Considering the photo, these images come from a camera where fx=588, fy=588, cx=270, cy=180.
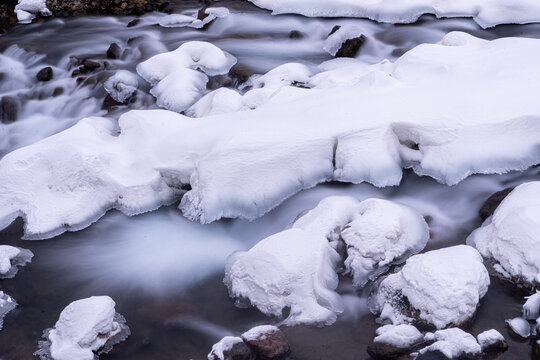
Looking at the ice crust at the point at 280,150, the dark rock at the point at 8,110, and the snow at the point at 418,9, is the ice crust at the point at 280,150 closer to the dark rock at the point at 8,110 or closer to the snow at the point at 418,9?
the dark rock at the point at 8,110

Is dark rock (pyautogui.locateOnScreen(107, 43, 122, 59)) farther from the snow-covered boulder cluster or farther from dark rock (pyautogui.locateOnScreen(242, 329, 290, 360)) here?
dark rock (pyautogui.locateOnScreen(242, 329, 290, 360))

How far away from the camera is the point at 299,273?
331cm

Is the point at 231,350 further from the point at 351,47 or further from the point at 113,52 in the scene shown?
the point at 113,52

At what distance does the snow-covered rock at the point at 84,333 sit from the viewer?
3.14m

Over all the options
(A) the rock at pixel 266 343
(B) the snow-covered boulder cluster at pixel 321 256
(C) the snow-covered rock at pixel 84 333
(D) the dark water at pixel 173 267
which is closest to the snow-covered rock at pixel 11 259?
(D) the dark water at pixel 173 267

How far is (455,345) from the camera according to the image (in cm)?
284

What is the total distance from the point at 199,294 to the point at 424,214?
1.61m

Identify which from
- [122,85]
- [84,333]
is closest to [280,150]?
[84,333]

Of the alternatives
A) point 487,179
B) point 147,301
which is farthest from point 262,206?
point 487,179

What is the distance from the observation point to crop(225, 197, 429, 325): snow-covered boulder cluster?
3293 mm

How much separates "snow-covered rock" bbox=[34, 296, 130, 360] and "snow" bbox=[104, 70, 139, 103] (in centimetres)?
305

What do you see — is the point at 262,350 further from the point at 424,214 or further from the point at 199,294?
the point at 424,214

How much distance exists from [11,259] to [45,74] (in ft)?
10.4

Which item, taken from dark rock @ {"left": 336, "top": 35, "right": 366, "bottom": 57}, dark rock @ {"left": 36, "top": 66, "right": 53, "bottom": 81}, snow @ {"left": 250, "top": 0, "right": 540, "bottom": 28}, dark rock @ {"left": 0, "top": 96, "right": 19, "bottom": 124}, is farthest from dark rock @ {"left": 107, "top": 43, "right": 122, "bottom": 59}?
dark rock @ {"left": 336, "top": 35, "right": 366, "bottom": 57}
